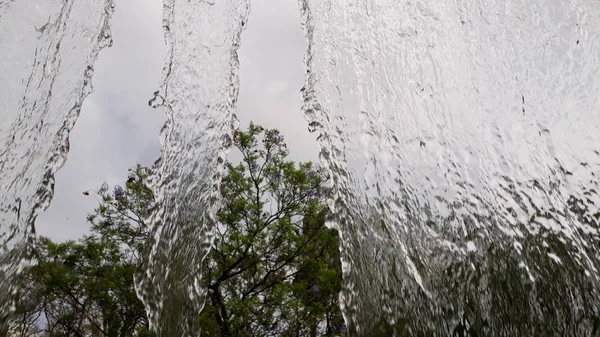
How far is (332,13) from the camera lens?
9.20 ft

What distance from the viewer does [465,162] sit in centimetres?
174

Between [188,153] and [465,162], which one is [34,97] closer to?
[188,153]

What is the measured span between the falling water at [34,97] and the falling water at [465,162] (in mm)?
1205

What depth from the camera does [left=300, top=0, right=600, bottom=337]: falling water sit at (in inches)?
53.1

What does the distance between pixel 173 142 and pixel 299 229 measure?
10.6ft

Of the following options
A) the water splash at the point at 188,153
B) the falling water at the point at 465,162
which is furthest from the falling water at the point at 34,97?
the falling water at the point at 465,162

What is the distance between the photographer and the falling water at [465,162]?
4.42 ft

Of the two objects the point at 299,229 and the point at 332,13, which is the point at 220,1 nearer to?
the point at 332,13

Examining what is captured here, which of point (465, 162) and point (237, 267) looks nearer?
point (465, 162)

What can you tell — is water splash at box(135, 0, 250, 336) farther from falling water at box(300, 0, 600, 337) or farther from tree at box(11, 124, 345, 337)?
tree at box(11, 124, 345, 337)

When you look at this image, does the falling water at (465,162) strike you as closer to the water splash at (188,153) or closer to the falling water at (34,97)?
the water splash at (188,153)

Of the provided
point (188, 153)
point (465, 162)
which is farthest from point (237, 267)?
point (465, 162)

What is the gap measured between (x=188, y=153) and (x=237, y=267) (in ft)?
9.96

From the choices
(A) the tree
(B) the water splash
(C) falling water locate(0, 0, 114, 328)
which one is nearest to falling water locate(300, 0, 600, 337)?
(B) the water splash
